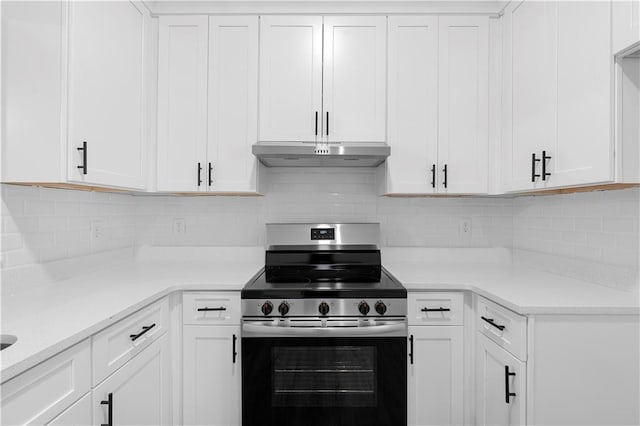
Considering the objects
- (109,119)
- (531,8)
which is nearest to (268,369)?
(109,119)

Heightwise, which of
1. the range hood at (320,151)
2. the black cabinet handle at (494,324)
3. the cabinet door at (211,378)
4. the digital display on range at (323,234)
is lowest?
the cabinet door at (211,378)

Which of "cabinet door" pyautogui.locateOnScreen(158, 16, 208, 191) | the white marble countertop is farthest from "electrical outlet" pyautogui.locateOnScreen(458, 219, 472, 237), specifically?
"cabinet door" pyautogui.locateOnScreen(158, 16, 208, 191)

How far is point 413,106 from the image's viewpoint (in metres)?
2.20

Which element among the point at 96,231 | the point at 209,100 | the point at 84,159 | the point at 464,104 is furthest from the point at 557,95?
the point at 96,231

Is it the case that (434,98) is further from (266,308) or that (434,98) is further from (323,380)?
(323,380)

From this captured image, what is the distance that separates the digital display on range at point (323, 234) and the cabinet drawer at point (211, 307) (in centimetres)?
64

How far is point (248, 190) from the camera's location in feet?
7.20

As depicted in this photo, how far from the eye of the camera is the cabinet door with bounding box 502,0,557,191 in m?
1.72

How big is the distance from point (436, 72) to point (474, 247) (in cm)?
120

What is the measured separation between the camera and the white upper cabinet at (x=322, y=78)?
7.18 ft

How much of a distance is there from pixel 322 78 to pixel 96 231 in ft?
5.24

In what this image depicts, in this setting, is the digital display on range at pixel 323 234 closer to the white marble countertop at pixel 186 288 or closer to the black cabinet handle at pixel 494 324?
the white marble countertop at pixel 186 288

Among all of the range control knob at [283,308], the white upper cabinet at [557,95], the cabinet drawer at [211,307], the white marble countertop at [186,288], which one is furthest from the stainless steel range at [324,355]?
the white upper cabinet at [557,95]

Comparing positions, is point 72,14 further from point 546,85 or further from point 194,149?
point 546,85
